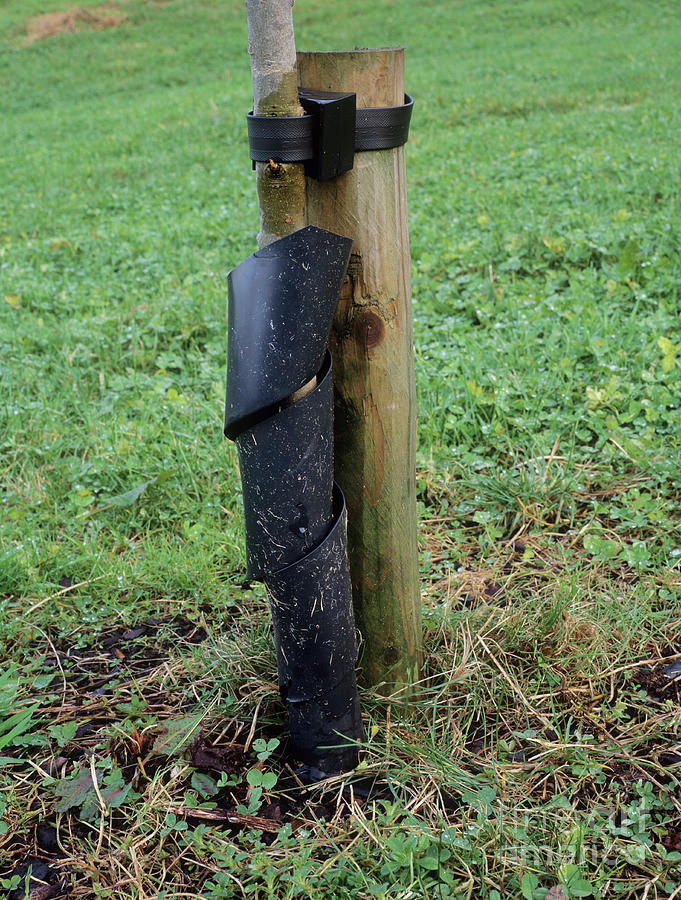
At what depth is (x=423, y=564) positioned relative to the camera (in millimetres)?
2564

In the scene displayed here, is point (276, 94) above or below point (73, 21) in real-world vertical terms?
Result: below

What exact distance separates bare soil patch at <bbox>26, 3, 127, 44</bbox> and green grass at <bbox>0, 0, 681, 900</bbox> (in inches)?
652

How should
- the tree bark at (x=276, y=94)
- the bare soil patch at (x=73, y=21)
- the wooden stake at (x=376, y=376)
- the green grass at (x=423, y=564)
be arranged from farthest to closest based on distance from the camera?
1. the bare soil patch at (x=73, y=21)
2. the green grass at (x=423, y=564)
3. the wooden stake at (x=376, y=376)
4. the tree bark at (x=276, y=94)

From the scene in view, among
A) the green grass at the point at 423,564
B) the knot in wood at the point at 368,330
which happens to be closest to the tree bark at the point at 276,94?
the knot in wood at the point at 368,330

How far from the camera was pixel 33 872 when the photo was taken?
1.66 metres

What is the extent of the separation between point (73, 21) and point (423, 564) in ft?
73.0

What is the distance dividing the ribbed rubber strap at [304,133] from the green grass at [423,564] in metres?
1.24

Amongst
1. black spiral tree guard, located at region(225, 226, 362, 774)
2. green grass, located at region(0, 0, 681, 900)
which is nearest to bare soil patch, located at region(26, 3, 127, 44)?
green grass, located at region(0, 0, 681, 900)

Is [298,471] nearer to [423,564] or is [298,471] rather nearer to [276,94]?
[276,94]

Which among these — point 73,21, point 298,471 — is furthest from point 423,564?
point 73,21

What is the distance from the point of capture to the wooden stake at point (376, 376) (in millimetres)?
1538

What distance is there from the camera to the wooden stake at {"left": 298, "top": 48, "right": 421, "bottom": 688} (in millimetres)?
1538

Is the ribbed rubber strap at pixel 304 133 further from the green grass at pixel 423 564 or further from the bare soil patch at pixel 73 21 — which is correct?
A: the bare soil patch at pixel 73 21

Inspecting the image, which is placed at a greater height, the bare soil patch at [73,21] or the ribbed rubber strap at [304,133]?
the bare soil patch at [73,21]
